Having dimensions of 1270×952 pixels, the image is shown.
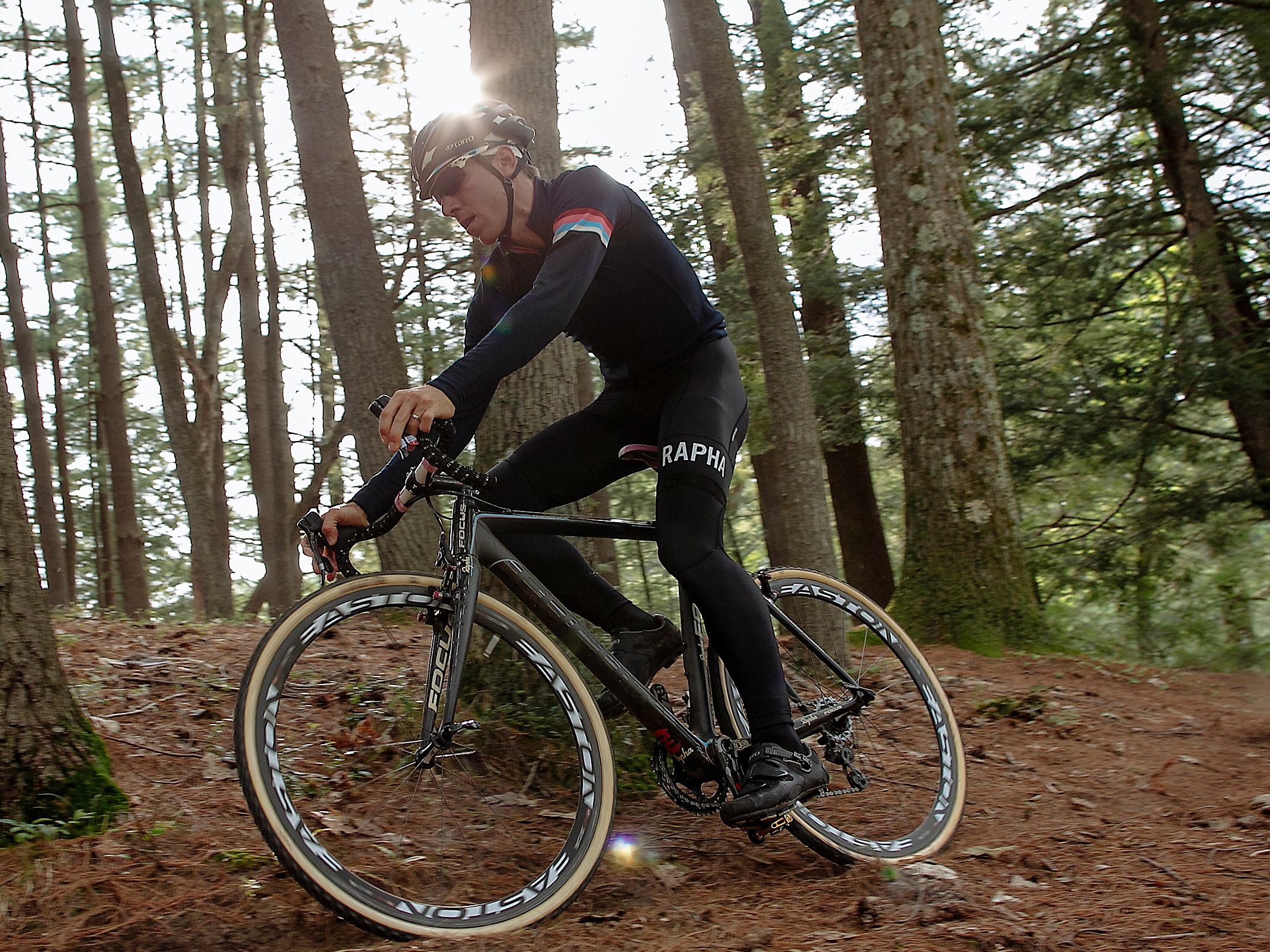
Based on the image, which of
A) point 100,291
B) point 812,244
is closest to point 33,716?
point 812,244

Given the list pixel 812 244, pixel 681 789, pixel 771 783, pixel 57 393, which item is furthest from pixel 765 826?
pixel 57 393

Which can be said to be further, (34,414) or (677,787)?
(34,414)

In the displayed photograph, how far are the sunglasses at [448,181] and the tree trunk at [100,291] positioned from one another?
1311 cm

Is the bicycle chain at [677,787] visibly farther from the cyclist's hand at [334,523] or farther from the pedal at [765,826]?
the cyclist's hand at [334,523]

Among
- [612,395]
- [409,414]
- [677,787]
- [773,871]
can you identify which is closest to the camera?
[409,414]

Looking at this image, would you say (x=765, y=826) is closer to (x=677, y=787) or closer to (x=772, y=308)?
(x=677, y=787)

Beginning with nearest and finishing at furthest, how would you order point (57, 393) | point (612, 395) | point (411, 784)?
1. point (411, 784)
2. point (612, 395)
3. point (57, 393)

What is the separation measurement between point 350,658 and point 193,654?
10.4ft

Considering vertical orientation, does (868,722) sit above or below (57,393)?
below

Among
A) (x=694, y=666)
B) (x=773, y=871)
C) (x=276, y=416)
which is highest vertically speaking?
(x=276, y=416)

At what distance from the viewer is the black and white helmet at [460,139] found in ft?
10.3

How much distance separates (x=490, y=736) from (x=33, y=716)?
1.47m

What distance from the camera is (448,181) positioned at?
10.4 feet

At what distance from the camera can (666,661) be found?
3.57m
